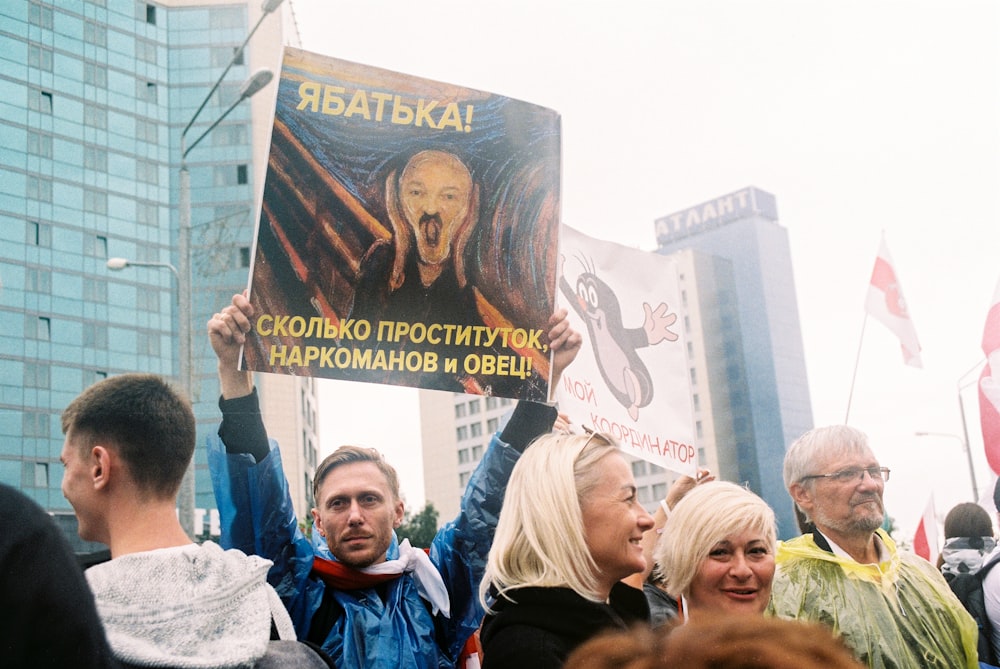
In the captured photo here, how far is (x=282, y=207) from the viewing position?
3439 millimetres

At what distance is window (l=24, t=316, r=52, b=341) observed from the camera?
49.1 m

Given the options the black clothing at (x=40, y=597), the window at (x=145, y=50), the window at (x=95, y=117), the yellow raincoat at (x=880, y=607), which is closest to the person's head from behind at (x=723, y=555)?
the yellow raincoat at (x=880, y=607)

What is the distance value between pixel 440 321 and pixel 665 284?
5.70ft

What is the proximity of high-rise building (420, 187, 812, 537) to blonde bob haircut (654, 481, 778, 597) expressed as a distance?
92971mm

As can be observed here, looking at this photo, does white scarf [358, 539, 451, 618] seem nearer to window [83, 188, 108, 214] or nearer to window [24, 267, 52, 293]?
window [24, 267, 52, 293]

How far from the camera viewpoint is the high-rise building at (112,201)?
4919 cm

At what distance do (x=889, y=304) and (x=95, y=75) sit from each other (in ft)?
174

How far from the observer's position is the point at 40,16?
52.3m

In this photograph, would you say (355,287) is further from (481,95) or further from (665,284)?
(665,284)

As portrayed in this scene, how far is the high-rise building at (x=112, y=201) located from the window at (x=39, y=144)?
0.07 m

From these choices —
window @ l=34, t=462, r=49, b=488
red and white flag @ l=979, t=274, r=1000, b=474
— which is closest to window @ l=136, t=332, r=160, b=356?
window @ l=34, t=462, r=49, b=488

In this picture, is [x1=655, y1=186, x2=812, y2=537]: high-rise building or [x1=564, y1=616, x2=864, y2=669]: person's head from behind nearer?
[x1=564, y1=616, x2=864, y2=669]: person's head from behind

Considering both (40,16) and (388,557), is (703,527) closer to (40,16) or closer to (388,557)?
(388,557)

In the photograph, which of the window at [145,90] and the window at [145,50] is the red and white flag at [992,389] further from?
the window at [145,50]
